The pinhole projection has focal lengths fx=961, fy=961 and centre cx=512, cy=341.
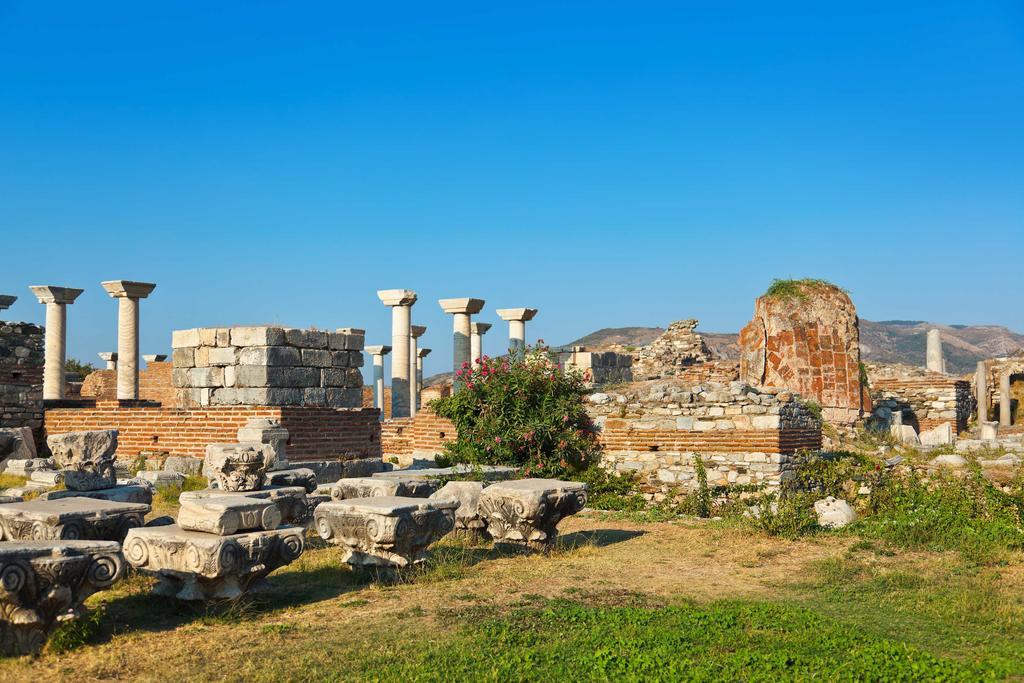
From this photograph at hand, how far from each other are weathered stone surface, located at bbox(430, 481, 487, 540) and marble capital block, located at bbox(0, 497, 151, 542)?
3.40 m

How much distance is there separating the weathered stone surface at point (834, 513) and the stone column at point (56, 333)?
1767 cm

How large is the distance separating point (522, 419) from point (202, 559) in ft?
27.1

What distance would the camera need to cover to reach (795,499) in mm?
11664

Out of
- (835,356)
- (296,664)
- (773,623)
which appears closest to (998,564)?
(773,623)

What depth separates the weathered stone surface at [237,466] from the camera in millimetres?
9609

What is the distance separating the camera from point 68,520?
7.34 metres

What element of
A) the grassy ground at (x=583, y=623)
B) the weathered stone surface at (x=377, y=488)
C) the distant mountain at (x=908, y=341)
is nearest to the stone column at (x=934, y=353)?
the grassy ground at (x=583, y=623)

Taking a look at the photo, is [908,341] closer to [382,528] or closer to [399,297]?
[399,297]

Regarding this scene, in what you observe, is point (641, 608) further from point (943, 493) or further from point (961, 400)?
point (961, 400)

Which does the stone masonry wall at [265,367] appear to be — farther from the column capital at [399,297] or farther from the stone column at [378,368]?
the stone column at [378,368]

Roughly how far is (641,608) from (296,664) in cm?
273

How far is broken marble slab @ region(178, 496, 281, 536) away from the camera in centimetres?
695

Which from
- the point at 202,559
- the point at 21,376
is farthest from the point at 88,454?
the point at 21,376

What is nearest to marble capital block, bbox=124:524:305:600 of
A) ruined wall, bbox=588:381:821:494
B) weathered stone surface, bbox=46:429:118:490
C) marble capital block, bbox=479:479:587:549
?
marble capital block, bbox=479:479:587:549
